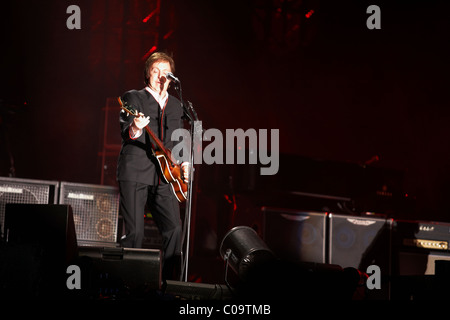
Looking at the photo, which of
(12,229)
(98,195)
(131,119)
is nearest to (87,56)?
(98,195)

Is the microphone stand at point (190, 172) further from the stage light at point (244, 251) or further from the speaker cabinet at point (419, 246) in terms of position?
the speaker cabinet at point (419, 246)

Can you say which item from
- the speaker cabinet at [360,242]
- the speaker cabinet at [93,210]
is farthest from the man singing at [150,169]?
the speaker cabinet at [360,242]

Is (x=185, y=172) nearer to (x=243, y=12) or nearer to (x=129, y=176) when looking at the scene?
(x=129, y=176)

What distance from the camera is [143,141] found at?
3811mm

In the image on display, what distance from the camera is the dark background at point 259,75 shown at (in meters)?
6.91

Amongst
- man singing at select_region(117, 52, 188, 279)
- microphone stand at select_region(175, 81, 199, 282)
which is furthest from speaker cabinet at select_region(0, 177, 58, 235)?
microphone stand at select_region(175, 81, 199, 282)

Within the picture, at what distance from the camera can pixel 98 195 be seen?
494 cm

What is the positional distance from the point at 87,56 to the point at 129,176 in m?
3.89

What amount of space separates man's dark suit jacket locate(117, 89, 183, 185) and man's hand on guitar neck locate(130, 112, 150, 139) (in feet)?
0.25

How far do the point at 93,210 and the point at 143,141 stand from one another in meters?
1.39

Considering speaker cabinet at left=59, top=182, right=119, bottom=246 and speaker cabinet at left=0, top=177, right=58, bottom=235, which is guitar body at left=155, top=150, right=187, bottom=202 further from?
speaker cabinet at left=0, top=177, right=58, bottom=235

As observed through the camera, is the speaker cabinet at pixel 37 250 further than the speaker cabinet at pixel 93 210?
No
